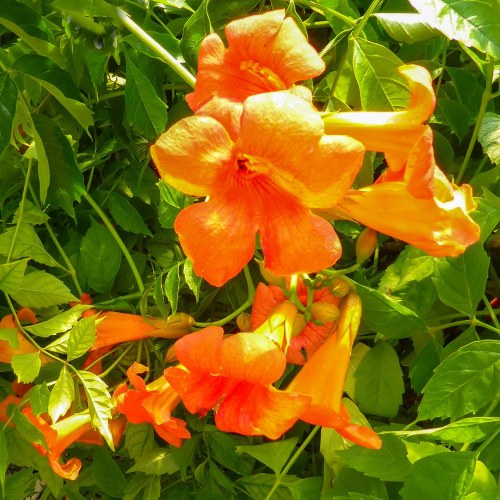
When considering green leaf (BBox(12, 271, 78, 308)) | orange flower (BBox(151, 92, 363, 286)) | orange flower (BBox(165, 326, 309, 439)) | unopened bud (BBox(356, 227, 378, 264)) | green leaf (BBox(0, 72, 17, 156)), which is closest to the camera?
orange flower (BBox(151, 92, 363, 286))

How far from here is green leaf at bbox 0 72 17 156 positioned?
1048mm

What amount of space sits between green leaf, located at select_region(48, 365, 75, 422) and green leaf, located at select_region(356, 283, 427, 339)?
20.0 inches

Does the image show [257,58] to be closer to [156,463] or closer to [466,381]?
[466,381]

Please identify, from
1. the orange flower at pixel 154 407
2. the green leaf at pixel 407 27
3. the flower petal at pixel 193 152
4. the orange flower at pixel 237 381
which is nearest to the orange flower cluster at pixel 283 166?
the flower petal at pixel 193 152

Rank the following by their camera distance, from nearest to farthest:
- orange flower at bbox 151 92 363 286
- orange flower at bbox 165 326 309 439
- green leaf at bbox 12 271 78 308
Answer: orange flower at bbox 151 92 363 286 → orange flower at bbox 165 326 309 439 → green leaf at bbox 12 271 78 308

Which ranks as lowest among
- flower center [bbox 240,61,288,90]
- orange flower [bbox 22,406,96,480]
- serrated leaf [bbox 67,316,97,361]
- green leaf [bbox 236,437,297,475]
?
green leaf [bbox 236,437,297,475]

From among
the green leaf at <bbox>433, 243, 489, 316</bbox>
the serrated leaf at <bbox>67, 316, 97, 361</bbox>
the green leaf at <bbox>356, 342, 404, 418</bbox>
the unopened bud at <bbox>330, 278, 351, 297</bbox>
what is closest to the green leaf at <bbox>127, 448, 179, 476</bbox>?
the serrated leaf at <bbox>67, 316, 97, 361</bbox>

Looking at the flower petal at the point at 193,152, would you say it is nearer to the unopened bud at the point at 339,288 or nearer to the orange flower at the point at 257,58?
the orange flower at the point at 257,58

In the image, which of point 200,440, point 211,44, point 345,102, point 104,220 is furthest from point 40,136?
point 200,440

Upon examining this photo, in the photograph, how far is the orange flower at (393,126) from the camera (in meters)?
0.86

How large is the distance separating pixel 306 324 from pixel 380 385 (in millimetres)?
177

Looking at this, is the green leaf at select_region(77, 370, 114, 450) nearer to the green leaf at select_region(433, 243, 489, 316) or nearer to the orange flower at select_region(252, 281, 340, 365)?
the orange flower at select_region(252, 281, 340, 365)

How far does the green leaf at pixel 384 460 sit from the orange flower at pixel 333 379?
12 cm

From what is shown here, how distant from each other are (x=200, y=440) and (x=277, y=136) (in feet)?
2.77
